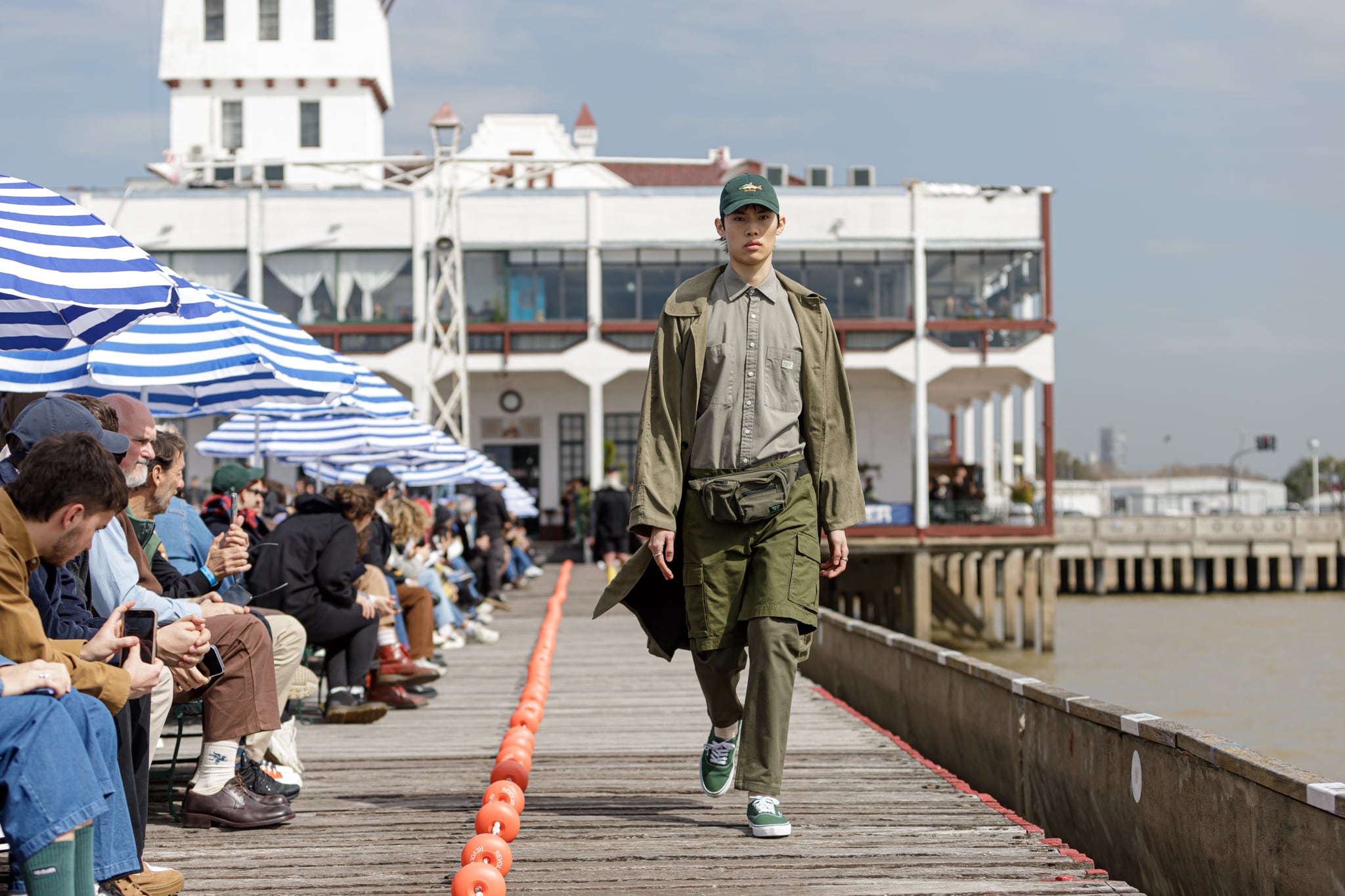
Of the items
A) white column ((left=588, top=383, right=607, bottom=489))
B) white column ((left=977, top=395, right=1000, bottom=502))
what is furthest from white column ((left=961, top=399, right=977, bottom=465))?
white column ((left=588, top=383, right=607, bottom=489))

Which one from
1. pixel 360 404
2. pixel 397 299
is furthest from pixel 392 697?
pixel 397 299

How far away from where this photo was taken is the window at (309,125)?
157 feet

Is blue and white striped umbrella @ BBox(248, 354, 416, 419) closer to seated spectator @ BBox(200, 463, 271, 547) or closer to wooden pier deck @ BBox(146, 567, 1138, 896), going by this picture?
seated spectator @ BBox(200, 463, 271, 547)

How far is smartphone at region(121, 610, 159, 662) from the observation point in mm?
3910

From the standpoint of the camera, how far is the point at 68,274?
516 cm

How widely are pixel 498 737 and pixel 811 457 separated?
3.20 meters

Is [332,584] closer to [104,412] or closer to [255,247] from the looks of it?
[104,412]

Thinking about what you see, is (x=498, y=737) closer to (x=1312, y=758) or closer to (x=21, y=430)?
(x=21, y=430)

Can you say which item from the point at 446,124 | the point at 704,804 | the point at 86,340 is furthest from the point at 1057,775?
the point at 446,124

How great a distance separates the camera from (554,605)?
59.6ft

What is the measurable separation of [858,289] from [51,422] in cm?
3665

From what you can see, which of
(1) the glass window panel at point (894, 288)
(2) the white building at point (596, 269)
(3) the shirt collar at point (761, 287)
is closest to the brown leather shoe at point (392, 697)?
(3) the shirt collar at point (761, 287)

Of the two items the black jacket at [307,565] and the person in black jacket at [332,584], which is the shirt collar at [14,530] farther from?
the black jacket at [307,565]

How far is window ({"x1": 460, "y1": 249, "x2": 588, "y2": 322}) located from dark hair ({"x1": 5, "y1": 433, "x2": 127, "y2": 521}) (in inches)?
1440
